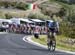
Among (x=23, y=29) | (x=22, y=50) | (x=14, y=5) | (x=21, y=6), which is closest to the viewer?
(x=22, y=50)

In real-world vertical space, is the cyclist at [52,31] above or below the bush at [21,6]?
above


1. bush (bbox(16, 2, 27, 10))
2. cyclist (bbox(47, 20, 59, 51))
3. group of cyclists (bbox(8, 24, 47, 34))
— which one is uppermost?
cyclist (bbox(47, 20, 59, 51))

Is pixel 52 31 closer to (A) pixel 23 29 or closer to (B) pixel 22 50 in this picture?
(B) pixel 22 50

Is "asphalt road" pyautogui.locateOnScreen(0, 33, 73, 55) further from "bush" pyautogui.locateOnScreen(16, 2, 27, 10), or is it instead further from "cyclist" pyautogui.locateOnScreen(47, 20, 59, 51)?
"bush" pyautogui.locateOnScreen(16, 2, 27, 10)

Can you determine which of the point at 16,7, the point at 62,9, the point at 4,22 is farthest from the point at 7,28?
the point at 16,7

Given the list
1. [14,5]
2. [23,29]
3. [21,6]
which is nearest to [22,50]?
[23,29]

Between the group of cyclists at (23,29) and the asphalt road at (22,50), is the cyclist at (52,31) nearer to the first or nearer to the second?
the asphalt road at (22,50)

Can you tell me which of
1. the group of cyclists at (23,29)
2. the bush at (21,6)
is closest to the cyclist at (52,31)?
the group of cyclists at (23,29)

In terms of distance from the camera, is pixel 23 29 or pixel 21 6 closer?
pixel 23 29

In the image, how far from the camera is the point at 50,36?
2675cm

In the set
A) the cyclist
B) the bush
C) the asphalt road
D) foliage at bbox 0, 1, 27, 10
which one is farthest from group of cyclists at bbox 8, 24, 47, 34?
foliage at bbox 0, 1, 27, 10

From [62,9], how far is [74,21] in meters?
44.8

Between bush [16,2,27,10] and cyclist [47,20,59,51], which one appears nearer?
cyclist [47,20,59,51]

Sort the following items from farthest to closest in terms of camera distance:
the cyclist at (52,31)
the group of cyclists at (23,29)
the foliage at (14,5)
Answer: the foliage at (14,5) < the group of cyclists at (23,29) < the cyclist at (52,31)
